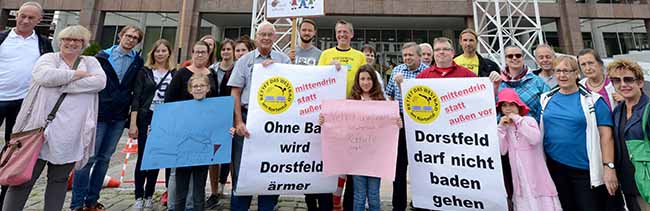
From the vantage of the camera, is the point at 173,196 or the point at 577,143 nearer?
the point at 577,143

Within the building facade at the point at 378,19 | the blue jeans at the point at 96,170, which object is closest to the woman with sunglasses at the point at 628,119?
the blue jeans at the point at 96,170

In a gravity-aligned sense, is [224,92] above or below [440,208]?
above

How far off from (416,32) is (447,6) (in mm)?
2967

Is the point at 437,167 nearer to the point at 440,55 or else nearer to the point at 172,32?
the point at 440,55

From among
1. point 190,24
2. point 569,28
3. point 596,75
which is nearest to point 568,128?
point 596,75

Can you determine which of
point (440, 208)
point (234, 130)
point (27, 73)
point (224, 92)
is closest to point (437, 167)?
point (440, 208)

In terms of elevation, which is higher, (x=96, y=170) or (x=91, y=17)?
(x=91, y=17)

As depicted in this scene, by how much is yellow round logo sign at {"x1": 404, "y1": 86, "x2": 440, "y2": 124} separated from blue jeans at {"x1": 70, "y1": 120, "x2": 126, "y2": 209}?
3.42m

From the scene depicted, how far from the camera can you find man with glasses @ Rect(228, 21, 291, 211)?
3330mm

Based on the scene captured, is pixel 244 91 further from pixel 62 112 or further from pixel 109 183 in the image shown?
pixel 109 183

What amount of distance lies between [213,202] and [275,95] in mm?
2063

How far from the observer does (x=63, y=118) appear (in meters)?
2.89

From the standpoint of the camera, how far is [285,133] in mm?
3264

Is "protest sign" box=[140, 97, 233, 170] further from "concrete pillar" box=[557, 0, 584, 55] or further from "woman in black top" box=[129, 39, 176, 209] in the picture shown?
"concrete pillar" box=[557, 0, 584, 55]
